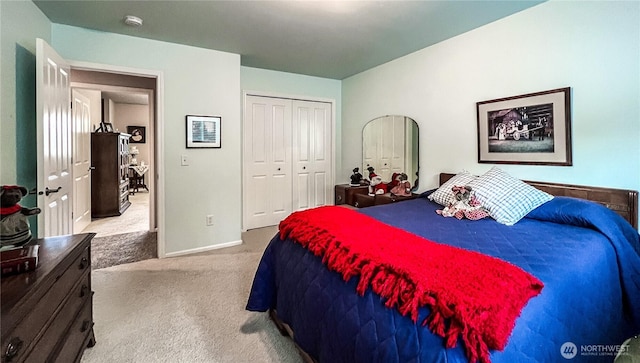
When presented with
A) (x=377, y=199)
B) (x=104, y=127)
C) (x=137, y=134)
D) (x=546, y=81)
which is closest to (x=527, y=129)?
(x=546, y=81)

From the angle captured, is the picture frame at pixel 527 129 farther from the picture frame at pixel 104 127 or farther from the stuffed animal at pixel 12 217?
the picture frame at pixel 104 127

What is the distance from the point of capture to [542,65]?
92.0 inches

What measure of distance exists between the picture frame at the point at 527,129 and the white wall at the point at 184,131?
268 centimetres

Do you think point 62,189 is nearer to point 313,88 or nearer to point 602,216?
point 313,88

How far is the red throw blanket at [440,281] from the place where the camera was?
0.86 metres

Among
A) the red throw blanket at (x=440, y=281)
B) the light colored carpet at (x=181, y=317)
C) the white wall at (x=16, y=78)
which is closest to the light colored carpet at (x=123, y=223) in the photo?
the light colored carpet at (x=181, y=317)

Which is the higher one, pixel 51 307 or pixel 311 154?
pixel 311 154

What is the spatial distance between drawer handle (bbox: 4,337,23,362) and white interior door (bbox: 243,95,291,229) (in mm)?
3286

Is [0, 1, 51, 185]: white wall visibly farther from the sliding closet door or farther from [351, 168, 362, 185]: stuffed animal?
[351, 168, 362, 185]: stuffed animal

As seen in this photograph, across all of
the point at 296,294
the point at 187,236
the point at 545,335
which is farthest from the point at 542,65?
the point at 187,236

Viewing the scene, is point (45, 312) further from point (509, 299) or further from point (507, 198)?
point (507, 198)

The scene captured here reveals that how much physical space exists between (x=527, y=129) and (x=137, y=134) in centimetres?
880

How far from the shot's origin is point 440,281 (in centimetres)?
102

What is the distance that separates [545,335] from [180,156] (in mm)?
3314
